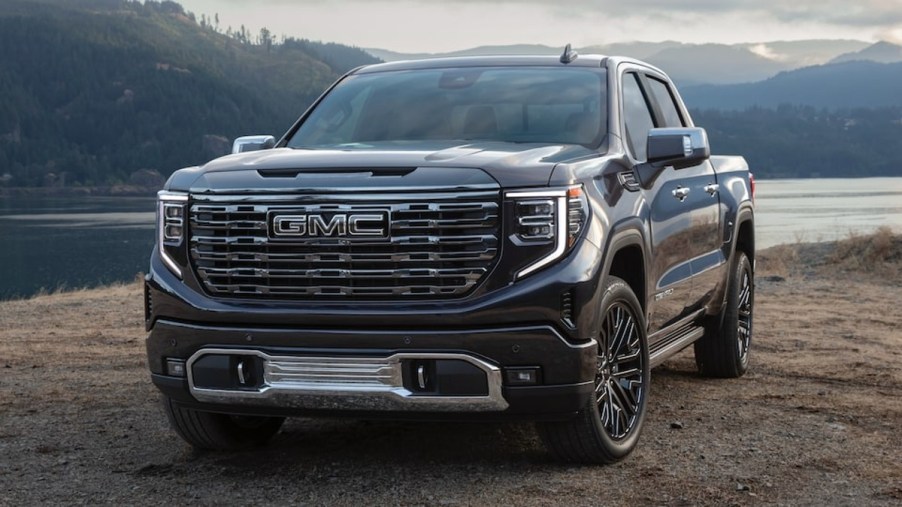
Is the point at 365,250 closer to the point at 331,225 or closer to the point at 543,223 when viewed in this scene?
the point at 331,225

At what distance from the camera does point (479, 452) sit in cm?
535

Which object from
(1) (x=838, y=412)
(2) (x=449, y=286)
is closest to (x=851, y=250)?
(1) (x=838, y=412)

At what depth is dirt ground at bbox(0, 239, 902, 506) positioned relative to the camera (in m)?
4.61

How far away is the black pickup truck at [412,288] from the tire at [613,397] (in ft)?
0.03

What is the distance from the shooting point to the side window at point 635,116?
18.6 ft

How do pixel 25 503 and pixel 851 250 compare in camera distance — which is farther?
pixel 851 250

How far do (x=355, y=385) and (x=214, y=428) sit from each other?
119cm

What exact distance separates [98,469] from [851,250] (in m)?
15.7

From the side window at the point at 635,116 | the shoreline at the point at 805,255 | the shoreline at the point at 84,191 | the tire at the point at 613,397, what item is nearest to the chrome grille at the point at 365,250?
the tire at the point at 613,397

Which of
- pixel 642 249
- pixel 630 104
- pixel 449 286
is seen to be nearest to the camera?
pixel 449 286

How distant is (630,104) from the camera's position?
595 centimetres

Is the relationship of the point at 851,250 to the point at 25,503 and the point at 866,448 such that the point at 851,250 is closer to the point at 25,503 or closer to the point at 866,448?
the point at 866,448

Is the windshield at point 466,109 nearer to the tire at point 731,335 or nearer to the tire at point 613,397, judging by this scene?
the tire at point 613,397

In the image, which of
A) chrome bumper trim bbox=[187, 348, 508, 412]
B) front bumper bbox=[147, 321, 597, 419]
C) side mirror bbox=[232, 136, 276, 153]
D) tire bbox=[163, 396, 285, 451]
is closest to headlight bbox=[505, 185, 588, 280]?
front bumper bbox=[147, 321, 597, 419]
